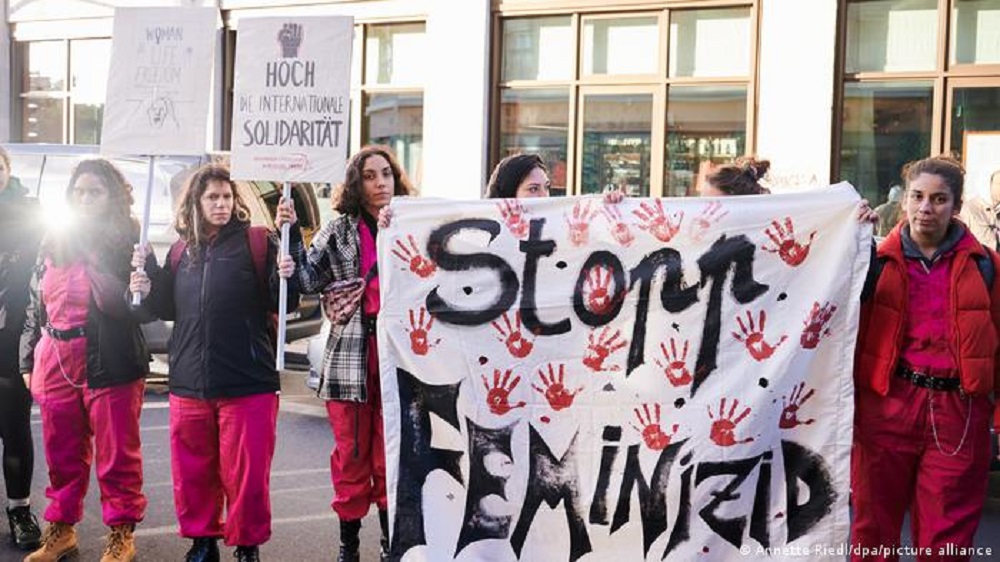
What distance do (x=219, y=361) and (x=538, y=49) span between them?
29.9 feet

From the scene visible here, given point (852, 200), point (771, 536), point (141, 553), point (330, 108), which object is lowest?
point (141, 553)

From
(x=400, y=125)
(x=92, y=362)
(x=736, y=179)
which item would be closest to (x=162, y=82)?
(x=92, y=362)

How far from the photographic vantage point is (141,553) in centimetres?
623

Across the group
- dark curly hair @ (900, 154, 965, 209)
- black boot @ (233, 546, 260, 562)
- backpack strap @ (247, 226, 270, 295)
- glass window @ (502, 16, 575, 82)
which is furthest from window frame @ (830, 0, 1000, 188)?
black boot @ (233, 546, 260, 562)

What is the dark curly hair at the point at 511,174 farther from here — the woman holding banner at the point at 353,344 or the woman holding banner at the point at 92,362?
the woman holding banner at the point at 92,362

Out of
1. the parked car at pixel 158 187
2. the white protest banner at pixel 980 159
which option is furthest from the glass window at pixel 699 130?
the parked car at pixel 158 187

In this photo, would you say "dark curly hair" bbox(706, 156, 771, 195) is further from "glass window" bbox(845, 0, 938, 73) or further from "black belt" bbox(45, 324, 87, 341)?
"glass window" bbox(845, 0, 938, 73)

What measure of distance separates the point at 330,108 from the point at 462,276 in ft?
3.78

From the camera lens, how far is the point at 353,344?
5762 mm

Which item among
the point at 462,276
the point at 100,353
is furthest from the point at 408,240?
the point at 100,353

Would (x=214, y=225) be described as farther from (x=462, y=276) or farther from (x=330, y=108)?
(x=462, y=276)

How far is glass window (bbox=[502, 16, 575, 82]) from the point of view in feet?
45.8

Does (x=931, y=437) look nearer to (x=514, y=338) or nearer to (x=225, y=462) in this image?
(x=514, y=338)

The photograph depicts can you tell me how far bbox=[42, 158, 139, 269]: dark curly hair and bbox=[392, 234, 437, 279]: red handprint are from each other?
→ 4.84 ft
